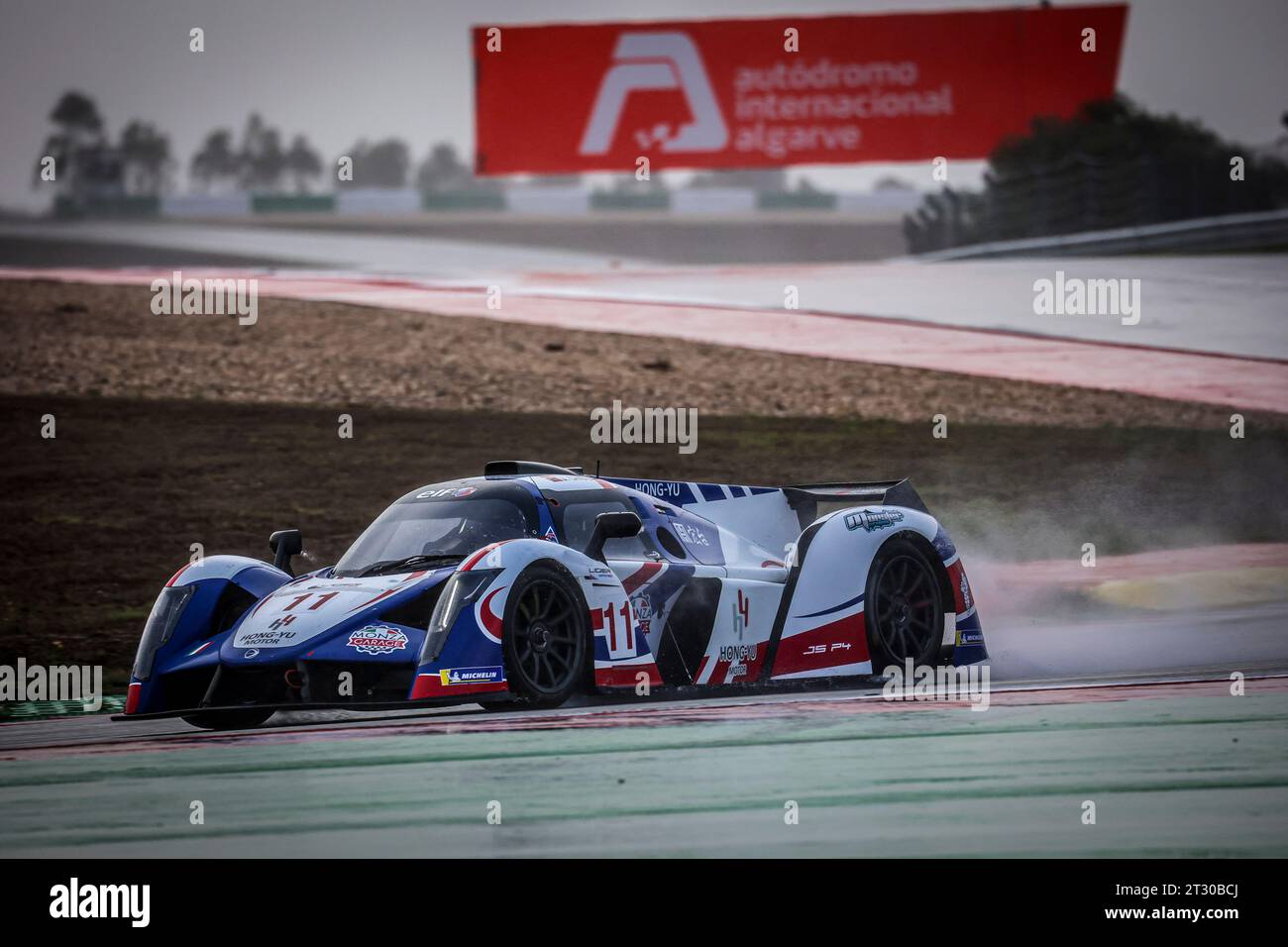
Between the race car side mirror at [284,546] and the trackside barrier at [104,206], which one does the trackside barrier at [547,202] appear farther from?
the race car side mirror at [284,546]

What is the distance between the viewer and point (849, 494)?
40.6 ft

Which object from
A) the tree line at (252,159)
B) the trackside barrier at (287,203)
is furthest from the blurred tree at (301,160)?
the trackside barrier at (287,203)

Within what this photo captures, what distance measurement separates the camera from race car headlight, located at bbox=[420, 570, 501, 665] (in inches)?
362

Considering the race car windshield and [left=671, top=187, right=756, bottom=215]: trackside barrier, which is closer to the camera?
the race car windshield

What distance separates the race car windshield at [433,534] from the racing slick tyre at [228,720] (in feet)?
2.94

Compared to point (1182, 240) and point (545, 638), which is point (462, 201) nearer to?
point (1182, 240)

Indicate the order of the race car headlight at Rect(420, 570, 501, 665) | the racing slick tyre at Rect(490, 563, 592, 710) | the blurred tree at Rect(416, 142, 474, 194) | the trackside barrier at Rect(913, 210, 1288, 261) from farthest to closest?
1. the blurred tree at Rect(416, 142, 474, 194)
2. the trackside barrier at Rect(913, 210, 1288, 261)
3. the racing slick tyre at Rect(490, 563, 592, 710)
4. the race car headlight at Rect(420, 570, 501, 665)

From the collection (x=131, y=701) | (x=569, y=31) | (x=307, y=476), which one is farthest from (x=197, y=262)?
(x=131, y=701)

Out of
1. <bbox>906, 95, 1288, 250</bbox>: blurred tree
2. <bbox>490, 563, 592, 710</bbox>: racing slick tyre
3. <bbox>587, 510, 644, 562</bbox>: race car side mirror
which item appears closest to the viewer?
<bbox>490, 563, 592, 710</bbox>: racing slick tyre

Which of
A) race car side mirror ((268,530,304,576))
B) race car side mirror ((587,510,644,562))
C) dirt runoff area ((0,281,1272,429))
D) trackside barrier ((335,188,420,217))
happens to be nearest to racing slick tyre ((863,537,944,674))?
race car side mirror ((587,510,644,562))

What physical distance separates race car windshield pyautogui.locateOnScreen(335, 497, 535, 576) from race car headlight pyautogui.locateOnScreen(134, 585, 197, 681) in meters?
0.85

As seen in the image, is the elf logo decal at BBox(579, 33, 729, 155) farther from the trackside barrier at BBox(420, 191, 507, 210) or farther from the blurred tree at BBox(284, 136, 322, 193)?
the blurred tree at BBox(284, 136, 322, 193)

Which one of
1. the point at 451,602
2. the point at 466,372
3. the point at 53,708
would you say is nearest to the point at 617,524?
the point at 451,602
